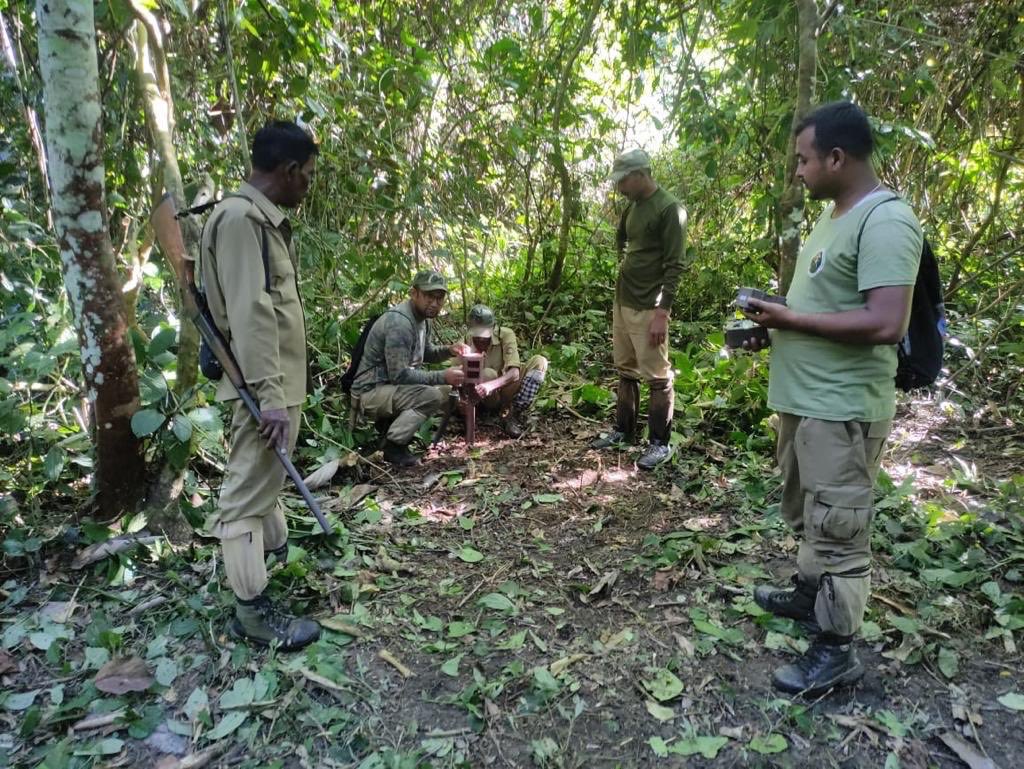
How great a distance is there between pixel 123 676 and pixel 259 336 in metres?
1.45

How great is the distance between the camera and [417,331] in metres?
5.09

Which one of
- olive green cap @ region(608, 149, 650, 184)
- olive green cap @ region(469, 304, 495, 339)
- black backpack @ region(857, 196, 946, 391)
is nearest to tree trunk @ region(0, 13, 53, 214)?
olive green cap @ region(469, 304, 495, 339)

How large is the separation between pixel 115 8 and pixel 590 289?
6096mm

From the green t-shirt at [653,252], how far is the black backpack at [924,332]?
7.53 ft

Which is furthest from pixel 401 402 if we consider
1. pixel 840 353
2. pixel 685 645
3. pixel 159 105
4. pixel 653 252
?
pixel 840 353

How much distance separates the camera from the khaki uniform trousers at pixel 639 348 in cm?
482

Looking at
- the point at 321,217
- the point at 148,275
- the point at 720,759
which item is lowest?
the point at 720,759

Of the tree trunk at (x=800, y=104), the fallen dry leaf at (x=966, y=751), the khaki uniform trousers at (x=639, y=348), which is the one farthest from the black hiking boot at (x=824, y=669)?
the khaki uniform trousers at (x=639, y=348)

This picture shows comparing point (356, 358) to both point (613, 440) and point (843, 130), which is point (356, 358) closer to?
point (613, 440)

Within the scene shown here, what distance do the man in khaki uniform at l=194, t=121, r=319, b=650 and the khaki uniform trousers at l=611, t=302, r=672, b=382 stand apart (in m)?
2.75

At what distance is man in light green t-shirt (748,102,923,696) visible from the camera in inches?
82.7

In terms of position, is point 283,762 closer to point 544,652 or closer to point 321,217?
point 544,652

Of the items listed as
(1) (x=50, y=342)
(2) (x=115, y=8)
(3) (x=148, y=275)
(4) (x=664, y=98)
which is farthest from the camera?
(4) (x=664, y=98)

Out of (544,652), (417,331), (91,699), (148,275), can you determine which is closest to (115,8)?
(148,275)
